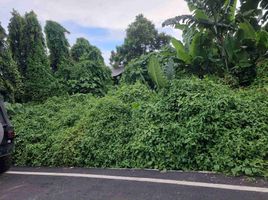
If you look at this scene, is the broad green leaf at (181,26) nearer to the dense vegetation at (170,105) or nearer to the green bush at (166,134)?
the dense vegetation at (170,105)

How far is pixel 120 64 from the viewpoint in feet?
96.7

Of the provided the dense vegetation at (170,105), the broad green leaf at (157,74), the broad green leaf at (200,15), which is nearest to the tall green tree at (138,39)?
the dense vegetation at (170,105)

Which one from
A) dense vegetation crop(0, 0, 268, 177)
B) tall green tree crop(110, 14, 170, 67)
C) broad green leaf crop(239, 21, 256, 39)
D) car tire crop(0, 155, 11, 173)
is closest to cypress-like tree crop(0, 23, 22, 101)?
dense vegetation crop(0, 0, 268, 177)

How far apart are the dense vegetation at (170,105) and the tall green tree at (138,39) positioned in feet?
53.1

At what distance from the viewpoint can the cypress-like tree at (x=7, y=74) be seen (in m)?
10.6

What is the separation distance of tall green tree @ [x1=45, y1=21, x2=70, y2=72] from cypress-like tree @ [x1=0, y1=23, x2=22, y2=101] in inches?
112

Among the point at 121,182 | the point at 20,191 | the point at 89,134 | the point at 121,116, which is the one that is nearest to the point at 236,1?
the point at 121,116

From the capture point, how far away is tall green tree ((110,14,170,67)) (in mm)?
28078

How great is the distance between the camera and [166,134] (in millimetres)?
5402

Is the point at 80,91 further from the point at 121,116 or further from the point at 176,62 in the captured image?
the point at 121,116

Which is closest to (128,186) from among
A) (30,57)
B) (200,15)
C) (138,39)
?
(200,15)

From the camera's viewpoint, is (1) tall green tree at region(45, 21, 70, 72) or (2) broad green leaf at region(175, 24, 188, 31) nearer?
(2) broad green leaf at region(175, 24, 188, 31)

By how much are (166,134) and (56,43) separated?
10504 mm

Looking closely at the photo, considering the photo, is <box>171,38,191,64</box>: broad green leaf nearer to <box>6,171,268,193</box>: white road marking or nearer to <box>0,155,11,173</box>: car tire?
<box>6,171,268,193</box>: white road marking
